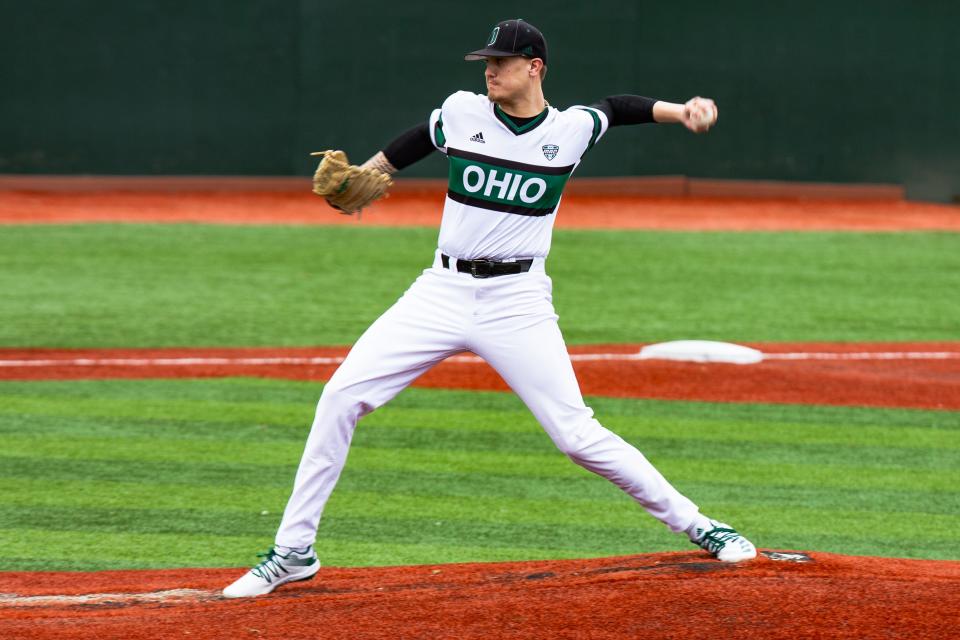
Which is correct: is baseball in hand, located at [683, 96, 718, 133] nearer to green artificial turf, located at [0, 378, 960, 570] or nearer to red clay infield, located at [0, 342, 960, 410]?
green artificial turf, located at [0, 378, 960, 570]

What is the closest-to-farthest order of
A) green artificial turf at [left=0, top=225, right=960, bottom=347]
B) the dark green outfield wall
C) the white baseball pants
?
1. the white baseball pants
2. green artificial turf at [left=0, top=225, right=960, bottom=347]
3. the dark green outfield wall

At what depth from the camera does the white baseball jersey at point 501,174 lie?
15.6 feet

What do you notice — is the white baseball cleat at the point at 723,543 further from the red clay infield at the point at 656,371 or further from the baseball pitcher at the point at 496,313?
the red clay infield at the point at 656,371

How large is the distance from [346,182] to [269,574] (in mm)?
1485

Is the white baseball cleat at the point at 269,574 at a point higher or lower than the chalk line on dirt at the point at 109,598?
higher

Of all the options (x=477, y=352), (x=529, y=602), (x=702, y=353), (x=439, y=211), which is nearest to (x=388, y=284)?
(x=702, y=353)

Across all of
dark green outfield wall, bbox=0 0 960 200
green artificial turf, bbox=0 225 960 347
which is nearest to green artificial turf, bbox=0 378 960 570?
green artificial turf, bbox=0 225 960 347

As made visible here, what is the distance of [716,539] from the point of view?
4.84 m

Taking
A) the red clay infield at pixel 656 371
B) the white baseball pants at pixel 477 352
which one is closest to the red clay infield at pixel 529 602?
the white baseball pants at pixel 477 352

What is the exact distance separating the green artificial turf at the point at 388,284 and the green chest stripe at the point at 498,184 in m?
6.23

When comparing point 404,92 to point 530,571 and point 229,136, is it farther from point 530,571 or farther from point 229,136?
point 530,571

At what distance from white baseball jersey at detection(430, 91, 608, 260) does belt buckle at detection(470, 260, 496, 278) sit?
0.08 feet

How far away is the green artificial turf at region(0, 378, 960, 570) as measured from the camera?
5977 mm

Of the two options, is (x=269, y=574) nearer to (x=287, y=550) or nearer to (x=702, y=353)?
(x=287, y=550)
